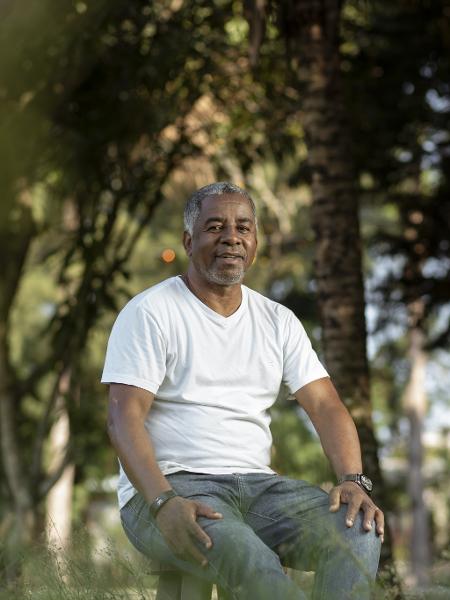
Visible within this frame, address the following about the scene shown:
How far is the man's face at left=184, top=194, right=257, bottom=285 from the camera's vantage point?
4344 millimetres

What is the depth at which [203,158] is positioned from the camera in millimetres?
11883

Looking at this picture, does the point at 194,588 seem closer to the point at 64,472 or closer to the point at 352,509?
the point at 352,509

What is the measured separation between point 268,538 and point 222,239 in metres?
1.06

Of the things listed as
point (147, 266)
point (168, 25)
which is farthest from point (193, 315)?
point (147, 266)

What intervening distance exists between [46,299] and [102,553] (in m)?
25.9

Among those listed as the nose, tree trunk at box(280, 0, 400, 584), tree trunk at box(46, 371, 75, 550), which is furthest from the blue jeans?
tree trunk at box(46, 371, 75, 550)

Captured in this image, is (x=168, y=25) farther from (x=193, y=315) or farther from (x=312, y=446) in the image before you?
→ (x=312, y=446)

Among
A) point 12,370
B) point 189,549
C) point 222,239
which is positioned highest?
point 222,239

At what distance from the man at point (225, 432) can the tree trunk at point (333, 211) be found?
3146 millimetres

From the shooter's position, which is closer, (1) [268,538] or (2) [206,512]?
(2) [206,512]

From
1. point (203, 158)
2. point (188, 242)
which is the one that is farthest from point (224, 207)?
point (203, 158)

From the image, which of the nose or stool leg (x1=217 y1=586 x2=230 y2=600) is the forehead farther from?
stool leg (x1=217 y1=586 x2=230 y2=600)

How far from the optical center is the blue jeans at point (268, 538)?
12.0 feet

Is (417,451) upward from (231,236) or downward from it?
downward
